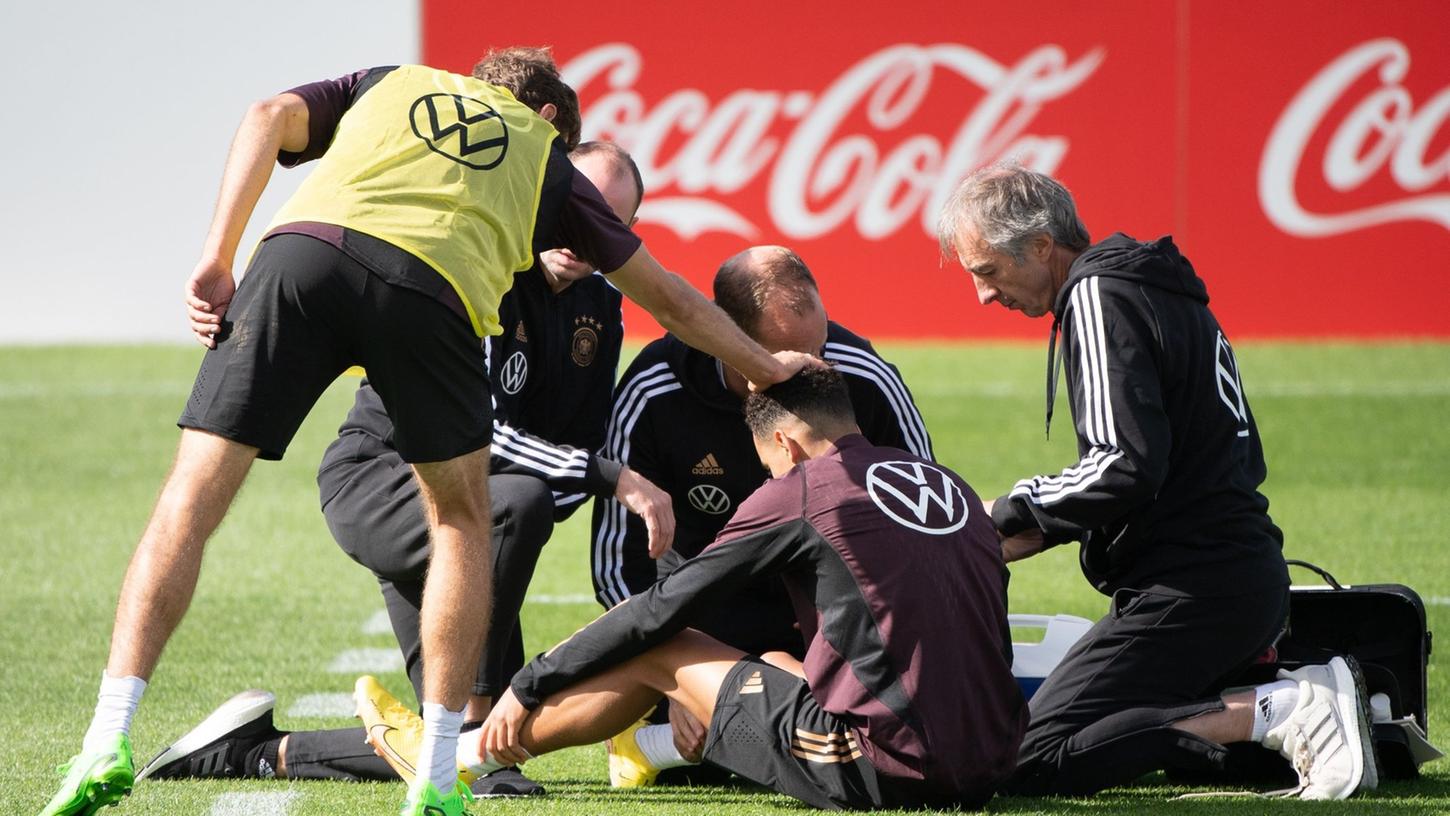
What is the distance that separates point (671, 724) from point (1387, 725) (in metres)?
1.79

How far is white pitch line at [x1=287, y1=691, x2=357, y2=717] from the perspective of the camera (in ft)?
16.9

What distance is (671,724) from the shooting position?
4.24 meters

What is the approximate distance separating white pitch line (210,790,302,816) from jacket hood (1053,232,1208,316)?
2.22 meters

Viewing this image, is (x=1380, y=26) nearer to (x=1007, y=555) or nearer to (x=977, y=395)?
(x=977, y=395)

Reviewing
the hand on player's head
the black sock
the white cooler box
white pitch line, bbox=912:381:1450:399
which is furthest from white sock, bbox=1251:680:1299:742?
white pitch line, bbox=912:381:1450:399

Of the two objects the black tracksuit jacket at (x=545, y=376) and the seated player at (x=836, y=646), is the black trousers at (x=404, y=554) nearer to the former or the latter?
the black tracksuit jacket at (x=545, y=376)

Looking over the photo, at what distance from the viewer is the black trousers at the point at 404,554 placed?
14.3 feet

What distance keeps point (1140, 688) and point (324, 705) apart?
2.48 m

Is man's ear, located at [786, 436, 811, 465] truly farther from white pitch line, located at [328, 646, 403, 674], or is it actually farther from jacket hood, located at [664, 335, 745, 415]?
white pitch line, located at [328, 646, 403, 674]

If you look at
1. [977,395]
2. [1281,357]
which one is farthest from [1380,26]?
[977,395]

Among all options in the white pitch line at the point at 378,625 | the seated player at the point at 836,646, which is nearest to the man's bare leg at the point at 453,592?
the seated player at the point at 836,646

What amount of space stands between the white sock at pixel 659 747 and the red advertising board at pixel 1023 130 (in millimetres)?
10276

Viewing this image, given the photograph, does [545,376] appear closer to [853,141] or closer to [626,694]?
[626,694]

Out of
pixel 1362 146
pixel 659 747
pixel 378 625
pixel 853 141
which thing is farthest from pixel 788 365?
pixel 1362 146
